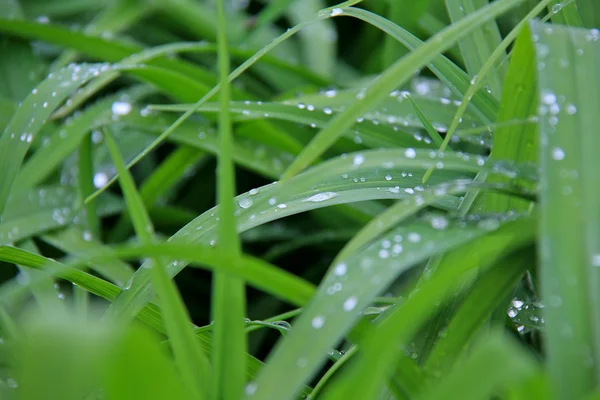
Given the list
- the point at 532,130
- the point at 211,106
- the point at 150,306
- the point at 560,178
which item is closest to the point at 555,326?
the point at 560,178

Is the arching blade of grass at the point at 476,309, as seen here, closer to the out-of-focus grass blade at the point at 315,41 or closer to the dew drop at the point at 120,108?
the dew drop at the point at 120,108

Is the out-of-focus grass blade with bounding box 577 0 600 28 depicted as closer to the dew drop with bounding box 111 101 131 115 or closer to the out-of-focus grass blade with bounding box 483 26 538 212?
the out-of-focus grass blade with bounding box 483 26 538 212

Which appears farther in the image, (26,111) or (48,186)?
(48,186)

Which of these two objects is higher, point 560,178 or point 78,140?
point 78,140

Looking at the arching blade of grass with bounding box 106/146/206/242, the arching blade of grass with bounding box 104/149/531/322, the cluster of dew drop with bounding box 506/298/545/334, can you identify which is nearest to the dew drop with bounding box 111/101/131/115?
the arching blade of grass with bounding box 106/146/206/242

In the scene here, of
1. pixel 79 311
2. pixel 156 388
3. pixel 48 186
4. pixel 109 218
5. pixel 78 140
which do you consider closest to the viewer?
pixel 156 388

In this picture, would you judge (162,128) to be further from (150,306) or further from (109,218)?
(150,306)

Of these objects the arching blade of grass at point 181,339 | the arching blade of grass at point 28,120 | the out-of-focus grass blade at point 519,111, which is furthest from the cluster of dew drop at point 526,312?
the arching blade of grass at point 28,120
